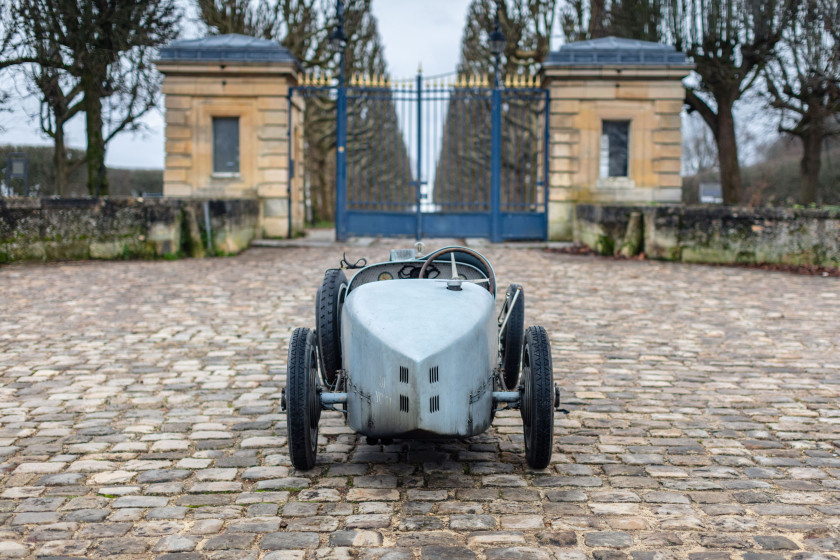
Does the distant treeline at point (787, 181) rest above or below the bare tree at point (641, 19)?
below

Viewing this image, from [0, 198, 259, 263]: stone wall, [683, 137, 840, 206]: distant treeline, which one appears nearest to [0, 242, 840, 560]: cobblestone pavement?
[0, 198, 259, 263]: stone wall

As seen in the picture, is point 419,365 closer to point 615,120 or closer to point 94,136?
point 615,120

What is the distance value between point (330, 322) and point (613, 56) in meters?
15.2

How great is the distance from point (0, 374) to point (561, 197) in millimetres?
13887

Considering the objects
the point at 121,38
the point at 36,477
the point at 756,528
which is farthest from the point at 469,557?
the point at 121,38

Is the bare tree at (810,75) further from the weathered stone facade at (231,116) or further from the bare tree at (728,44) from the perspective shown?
the weathered stone facade at (231,116)

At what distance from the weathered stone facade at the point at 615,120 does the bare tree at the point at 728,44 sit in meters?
4.16

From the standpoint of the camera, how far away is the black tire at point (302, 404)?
13.7 ft

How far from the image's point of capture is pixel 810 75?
73.0ft

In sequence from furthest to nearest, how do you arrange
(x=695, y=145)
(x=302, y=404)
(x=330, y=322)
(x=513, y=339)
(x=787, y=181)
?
(x=695, y=145) → (x=787, y=181) → (x=513, y=339) → (x=330, y=322) → (x=302, y=404)

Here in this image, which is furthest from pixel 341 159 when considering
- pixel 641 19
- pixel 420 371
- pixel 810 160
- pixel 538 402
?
pixel 420 371

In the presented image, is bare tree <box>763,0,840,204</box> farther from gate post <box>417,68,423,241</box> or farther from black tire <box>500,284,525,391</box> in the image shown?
black tire <box>500,284,525,391</box>

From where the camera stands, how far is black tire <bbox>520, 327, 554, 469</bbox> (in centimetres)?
418

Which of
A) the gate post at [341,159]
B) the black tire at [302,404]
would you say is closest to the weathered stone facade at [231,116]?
the gate post at [341,159]
